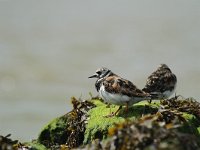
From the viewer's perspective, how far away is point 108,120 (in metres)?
8.30

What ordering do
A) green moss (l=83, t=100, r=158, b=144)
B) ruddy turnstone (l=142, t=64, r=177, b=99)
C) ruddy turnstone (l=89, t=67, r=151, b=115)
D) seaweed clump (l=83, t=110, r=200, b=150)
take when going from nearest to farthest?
seaweed clump (l=83, t=110, r=200, b=150) → green moss (l=83, t=100, r=158, b=144) → ruddy turnstone (l=89, t=67, r=151, b=115) → ruddy turnstone (l=142, t=64, r=177, b=99)

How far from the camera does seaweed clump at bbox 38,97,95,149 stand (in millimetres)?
8539

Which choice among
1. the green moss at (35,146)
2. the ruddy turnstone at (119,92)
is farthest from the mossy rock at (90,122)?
the green moss at (35,146)

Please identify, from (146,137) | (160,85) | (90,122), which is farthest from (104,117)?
(146,137)

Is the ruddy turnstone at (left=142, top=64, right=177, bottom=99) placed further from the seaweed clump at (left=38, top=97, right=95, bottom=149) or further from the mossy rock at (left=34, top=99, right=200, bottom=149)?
the seaweed clump at (left=38, top=97, right=95, bottom=149)

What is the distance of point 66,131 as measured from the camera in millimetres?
8883

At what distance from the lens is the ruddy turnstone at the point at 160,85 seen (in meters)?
11.1

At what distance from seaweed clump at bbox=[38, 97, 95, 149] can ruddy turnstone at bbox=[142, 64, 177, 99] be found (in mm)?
2127

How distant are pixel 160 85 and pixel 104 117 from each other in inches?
120

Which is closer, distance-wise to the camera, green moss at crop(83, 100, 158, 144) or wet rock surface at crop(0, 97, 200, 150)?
wet rock surface at crop(0, 97, 200, 150)

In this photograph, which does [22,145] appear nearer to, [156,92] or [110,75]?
[110,75]

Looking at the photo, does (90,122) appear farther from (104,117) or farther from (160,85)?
(160,85)

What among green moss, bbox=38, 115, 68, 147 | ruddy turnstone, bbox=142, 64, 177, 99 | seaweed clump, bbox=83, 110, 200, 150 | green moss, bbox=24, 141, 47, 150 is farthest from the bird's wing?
seaweed clump, bbox=83, 110, 200, 150

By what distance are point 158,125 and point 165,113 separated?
7.90 feet
